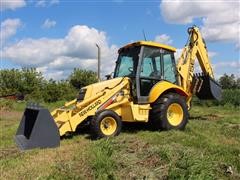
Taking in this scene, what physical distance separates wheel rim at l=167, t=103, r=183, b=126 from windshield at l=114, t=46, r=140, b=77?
1.40m

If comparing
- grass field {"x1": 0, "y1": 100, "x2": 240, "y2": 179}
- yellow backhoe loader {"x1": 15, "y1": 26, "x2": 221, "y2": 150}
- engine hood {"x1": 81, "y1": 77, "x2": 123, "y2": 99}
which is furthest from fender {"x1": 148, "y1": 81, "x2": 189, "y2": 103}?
grass field {"x1": 0, "y1": 100, "x2": 240, "y2": 179}

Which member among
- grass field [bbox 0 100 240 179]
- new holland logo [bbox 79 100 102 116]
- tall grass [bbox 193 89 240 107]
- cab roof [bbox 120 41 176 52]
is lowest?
grass field [bbox 0 100 240 179]

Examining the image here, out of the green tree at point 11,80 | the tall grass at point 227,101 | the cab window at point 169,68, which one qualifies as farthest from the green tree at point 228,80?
the cab window at point 169,68

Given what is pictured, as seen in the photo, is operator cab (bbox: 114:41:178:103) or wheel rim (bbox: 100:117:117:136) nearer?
wheel rim (bbox: 100:117:117:136)

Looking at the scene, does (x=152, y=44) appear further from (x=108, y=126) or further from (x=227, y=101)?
(x=227, y=101)

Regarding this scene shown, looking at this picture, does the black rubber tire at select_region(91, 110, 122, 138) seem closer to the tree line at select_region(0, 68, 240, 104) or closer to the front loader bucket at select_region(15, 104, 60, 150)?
the front loader bucket at select_region(15, 104, 60, 150)

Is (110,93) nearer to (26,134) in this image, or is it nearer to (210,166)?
(26,134)

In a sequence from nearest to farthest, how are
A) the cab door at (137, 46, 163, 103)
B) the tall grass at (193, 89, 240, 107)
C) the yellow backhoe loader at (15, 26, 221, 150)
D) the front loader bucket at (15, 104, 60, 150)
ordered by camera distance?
the front loader bucket at (15, 104, 60, 150) < the yellow backhoe loader at (15, 26, 221, 150) < the cab door at (137, 46, 163, 103) < the tall grass at (193, 89, 240, 107)

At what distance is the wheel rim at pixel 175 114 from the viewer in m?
11.9

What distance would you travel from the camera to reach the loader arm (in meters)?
13.8

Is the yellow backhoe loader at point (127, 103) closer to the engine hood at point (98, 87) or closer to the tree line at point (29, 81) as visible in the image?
the engine hood at point (98, 87)

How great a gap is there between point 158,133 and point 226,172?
4317 mm

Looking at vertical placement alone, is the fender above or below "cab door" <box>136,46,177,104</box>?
below

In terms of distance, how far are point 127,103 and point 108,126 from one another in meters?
0.98
